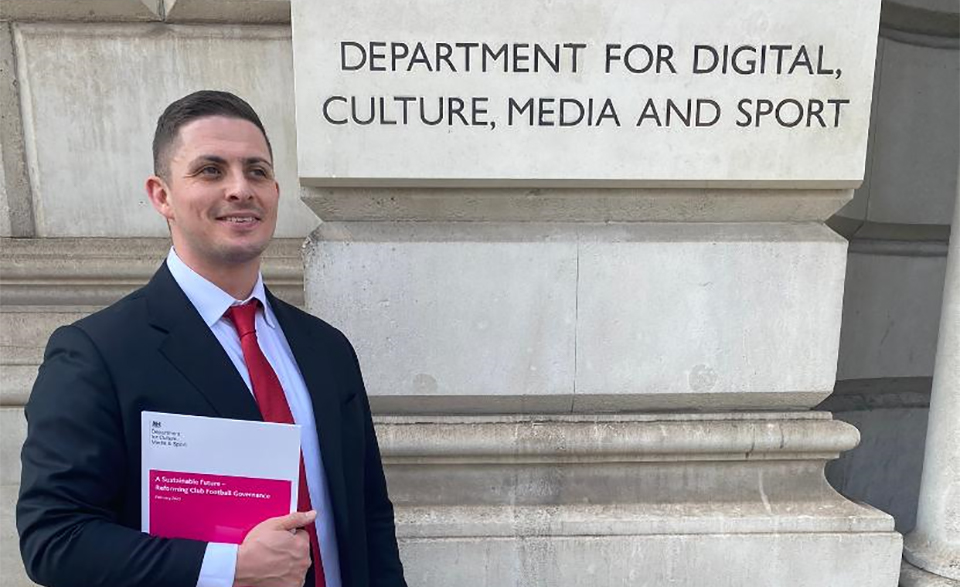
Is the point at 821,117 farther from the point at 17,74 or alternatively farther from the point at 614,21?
the point at 17,74

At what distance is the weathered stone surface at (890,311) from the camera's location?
3.80m

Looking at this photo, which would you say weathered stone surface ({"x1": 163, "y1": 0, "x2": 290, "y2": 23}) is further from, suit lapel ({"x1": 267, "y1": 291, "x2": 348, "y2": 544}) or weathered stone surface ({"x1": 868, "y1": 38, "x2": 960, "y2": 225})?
weathered stone surface ({"x1": 868, "y1": 38, "x2": 960, "y2": 225})

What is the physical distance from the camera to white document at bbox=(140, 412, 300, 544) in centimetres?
129

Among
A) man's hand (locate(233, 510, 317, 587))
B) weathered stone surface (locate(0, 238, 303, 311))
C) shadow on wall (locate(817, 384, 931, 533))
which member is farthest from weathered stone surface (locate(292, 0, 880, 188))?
Result: shadow on wall (locate(817, 384, 931, 533))

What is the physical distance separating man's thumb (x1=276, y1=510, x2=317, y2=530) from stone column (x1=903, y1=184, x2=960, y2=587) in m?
2.72

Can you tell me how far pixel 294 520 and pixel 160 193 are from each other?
79 cm

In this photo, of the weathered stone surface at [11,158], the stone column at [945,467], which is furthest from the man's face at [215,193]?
the stone column at [945,467]

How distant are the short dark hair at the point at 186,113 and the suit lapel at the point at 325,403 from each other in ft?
1.51

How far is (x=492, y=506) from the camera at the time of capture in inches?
103

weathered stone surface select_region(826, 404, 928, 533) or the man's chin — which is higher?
the man's chin

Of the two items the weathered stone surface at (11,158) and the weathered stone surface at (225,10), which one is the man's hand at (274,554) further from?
the weathered stone surface at (11,158)

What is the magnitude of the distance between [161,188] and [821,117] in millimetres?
2330

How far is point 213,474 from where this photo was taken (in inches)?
52.0

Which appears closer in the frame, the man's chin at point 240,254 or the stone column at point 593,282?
the man's chin at point 240,254
